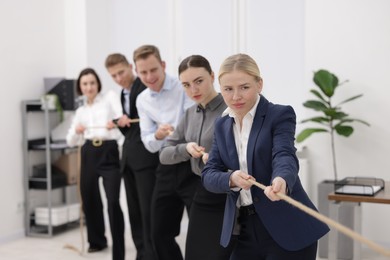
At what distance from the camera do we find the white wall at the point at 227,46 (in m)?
4.55

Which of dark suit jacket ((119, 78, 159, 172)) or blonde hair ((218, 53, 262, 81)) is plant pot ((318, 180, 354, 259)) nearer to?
dark suit jacket ((119, 78, 159, 172))

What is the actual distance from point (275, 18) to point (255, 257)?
10.9 feet

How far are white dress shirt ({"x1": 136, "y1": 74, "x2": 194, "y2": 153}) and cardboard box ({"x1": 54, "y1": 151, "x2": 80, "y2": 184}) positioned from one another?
2189 millimetres

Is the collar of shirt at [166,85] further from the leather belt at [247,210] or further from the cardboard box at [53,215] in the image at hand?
the cardboard box at [53,215]

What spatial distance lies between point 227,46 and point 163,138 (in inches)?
86.2

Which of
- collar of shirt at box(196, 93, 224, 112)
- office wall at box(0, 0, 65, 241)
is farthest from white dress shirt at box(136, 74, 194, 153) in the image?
office wall at box(0, 0, 65, 241)

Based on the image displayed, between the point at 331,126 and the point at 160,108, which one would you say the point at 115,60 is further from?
the point at 331,126

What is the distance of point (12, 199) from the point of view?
17.2 ft

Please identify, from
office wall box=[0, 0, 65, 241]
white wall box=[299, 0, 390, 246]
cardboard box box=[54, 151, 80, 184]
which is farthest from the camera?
cardboard box box=[54, 151, 80, 184]

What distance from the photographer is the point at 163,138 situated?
3262 millimetres

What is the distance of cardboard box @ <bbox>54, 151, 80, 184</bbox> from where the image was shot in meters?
5.48

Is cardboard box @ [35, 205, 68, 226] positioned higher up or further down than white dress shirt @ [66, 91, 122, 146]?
further down

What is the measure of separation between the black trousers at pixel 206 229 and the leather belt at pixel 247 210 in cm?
51

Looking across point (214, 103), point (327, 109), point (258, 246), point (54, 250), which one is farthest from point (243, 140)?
point (54, 250)
